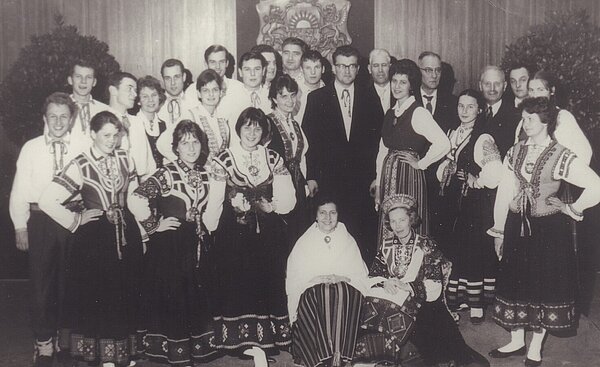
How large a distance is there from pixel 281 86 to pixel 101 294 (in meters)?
1.61

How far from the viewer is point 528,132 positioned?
12.3 ft

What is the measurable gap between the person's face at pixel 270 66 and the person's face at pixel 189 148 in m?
1.02

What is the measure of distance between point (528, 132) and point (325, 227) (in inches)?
48.5

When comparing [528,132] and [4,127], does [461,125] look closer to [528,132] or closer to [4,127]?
[528,132]

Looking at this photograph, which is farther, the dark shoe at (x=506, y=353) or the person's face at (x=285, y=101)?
the person's face at (x=285, y=101)

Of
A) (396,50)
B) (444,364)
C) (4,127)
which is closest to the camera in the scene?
(444,364)

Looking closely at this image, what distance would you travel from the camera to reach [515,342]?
148 inches

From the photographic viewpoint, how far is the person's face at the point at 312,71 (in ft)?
14.7

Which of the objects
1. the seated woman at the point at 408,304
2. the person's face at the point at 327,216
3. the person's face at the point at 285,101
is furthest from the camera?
the person's face at the point at 285,101

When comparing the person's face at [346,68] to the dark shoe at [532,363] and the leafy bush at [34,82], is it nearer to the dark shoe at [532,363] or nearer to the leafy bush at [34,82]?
the leafy bush at [34,82]


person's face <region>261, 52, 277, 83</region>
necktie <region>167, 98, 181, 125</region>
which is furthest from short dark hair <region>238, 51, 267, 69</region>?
necktie <region>167, 98, 181, 125</region>

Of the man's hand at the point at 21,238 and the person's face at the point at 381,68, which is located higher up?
the person's face at the point at 381,68

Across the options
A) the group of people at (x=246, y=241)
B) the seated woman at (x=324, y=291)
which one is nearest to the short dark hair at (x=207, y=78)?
the group of people at (x=246, y=241)

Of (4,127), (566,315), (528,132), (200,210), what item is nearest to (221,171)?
(200,210)
